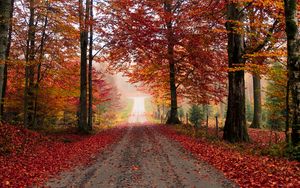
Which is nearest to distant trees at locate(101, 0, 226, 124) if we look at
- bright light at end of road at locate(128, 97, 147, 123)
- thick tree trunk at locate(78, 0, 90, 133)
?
thick tree trunk at locate(78, 0, 90, 133)

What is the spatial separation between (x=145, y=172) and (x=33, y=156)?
5.89 metres

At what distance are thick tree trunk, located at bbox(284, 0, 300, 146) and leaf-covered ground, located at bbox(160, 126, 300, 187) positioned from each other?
1578 mm

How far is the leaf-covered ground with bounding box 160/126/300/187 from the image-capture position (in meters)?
7.53

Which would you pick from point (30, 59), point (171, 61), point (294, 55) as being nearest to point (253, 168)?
point (294, 55)

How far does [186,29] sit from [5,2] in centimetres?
1604

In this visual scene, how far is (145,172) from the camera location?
9062mm

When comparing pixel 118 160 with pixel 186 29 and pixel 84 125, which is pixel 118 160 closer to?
pixel 84 125

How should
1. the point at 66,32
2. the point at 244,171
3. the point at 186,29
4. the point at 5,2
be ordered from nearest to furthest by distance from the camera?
the point at 244,171, the point at 5,2, the point at 66,32, the point at 186,29

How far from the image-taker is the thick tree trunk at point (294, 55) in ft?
32.2

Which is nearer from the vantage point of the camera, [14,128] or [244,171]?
[244,171]

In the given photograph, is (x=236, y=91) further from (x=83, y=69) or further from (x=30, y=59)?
(x=30, y=59)

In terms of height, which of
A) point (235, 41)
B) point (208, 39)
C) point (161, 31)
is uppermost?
point (161, 31)

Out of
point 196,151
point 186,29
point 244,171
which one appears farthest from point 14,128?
point 186,29

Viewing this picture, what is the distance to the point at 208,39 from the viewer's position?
20.4m
